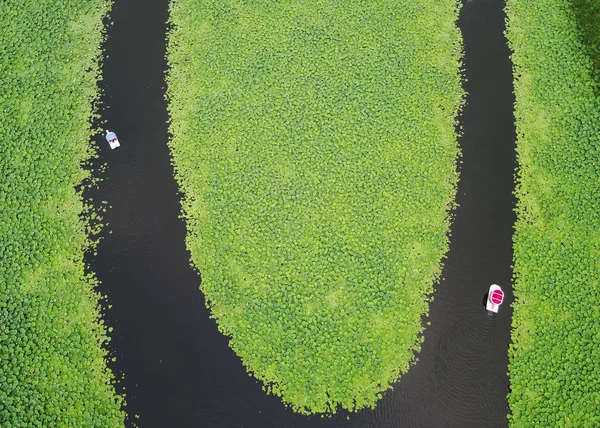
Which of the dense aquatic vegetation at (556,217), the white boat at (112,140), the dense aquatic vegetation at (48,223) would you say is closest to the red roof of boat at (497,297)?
the dense aquatic vegetation at (556,217)

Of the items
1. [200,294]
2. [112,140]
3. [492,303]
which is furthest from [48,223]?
[492,303]

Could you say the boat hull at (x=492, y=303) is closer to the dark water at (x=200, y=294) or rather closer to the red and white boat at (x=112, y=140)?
the dark water at (x=200, y=294)

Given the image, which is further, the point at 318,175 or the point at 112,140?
the point at 112,140


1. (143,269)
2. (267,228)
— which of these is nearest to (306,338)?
(267,228)

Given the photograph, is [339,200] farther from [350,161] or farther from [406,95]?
[406,95]

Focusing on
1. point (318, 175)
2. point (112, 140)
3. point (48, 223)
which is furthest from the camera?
point (112, 140)

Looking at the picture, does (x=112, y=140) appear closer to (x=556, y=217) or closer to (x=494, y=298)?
(x=494, y=298)

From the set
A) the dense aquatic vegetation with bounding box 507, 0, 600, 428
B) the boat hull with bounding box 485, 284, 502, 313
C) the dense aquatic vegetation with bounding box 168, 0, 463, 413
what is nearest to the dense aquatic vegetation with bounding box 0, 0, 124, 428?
the dense aquatic vegetation with bounding box 168, 0, 463, 413
